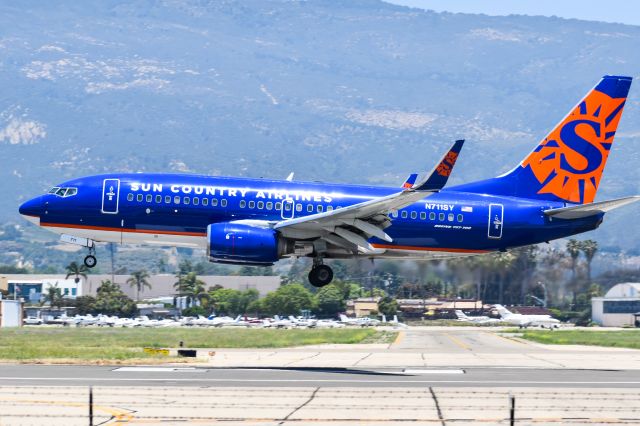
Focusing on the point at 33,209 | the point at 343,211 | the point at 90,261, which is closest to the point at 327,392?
the point at 343,211

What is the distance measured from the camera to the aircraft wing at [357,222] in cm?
4445

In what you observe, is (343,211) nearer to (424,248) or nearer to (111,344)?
(424,248)

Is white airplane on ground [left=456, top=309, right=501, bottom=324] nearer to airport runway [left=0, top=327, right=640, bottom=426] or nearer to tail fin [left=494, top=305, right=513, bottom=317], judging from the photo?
tail fin [left=494, top=305, right=513, bottom=317]

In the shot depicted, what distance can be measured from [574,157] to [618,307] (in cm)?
10313

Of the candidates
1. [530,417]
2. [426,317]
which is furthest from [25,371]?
[426,317]

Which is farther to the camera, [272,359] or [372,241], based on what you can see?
[272,359]

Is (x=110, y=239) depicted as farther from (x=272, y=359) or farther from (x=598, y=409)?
(x=598, y=409)

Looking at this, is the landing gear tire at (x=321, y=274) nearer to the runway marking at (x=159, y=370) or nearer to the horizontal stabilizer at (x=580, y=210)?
the runway marking at (x=159, y=370)

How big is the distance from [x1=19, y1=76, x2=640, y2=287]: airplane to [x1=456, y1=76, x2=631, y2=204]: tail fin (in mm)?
45

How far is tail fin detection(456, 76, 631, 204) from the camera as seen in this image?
176ft

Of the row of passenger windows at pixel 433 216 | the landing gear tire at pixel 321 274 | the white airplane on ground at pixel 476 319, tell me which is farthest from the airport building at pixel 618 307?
the landing gear tire at pixel 321 274

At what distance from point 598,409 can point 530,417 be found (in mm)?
2788

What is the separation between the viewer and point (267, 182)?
5047cm

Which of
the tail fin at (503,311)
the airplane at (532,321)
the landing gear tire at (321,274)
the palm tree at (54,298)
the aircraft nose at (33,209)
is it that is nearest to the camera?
the aircraft nose at (33,209)
